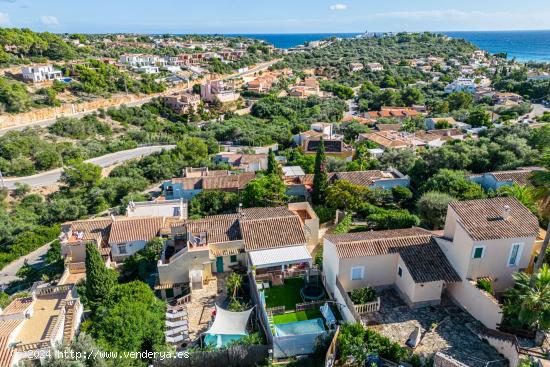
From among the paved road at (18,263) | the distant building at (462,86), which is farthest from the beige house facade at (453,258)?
the distant building at (462,86)

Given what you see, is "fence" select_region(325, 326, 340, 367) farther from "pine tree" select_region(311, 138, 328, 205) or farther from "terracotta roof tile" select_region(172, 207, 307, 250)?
"pine tree" select_region(311, 138, 328, 205)

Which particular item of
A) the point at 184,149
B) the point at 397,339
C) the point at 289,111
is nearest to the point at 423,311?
the point at 397,339

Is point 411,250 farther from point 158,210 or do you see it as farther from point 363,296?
point 158,210

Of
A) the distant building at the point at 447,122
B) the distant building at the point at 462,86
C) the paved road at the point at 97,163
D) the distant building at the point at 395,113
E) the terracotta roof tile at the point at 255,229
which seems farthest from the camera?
the distant building at the point at 462,86

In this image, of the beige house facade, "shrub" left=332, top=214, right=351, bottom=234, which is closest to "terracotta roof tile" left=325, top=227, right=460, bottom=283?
the beige house facade

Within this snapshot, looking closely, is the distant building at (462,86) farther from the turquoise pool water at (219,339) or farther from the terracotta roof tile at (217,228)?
the turquoise pool water at (219,339)
